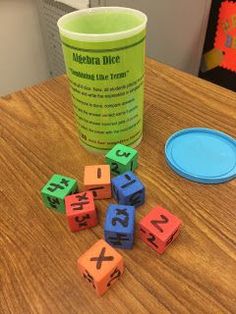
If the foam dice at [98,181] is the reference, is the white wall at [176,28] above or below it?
below

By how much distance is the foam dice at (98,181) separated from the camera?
37 cm

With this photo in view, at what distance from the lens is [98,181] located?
373 mm

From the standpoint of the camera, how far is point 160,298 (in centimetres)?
29

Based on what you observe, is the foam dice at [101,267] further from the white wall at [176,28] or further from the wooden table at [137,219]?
the white wall at [176,28]

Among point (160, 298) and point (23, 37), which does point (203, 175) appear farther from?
point (23, 37)

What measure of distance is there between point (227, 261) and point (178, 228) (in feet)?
0.19

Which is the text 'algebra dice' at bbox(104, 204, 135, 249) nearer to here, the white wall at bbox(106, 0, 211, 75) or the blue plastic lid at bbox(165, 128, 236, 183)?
the blue plastic lid at bbox(165, 128, 236, 183)

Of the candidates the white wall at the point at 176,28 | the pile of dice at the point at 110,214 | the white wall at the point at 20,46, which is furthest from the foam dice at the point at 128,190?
the white wall at the point at 20,46

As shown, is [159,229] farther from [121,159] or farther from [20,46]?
[20,46]

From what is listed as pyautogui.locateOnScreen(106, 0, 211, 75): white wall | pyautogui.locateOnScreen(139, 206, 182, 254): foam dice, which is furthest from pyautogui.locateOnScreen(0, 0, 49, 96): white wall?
pyautogui.locateOnScreen(139, 206, 182, 254): foam dice

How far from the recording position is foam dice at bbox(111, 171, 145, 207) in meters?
0.36

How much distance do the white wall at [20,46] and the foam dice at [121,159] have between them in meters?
0.97

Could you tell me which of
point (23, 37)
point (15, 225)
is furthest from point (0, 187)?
point (23, 37)

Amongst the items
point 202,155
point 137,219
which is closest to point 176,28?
point 202,155
